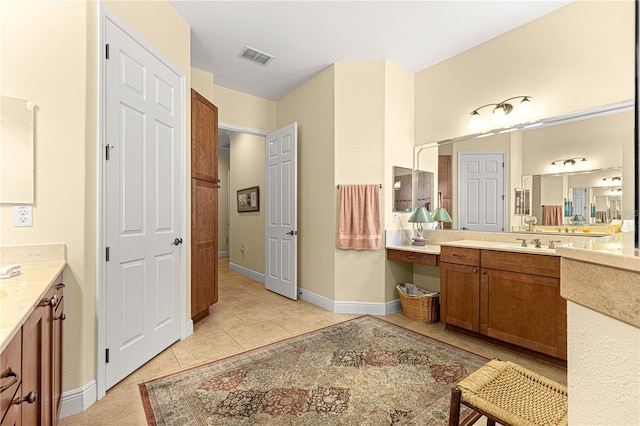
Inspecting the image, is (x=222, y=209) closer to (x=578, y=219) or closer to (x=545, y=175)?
(x=545, y=175)

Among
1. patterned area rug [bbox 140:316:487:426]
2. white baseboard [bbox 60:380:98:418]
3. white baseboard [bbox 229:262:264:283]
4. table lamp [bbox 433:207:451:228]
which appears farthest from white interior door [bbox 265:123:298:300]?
white baseboard [bbox 60:380:98:418]

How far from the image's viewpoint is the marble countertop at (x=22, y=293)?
807 mm

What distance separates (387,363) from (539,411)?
137cm

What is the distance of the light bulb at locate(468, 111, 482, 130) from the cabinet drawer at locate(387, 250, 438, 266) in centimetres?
140

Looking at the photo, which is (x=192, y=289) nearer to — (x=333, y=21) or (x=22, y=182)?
(x=22, y=182)

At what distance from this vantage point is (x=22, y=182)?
1.57 meters

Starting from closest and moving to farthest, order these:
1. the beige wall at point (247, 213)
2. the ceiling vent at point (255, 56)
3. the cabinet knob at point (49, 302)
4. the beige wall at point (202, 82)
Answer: the cabinet knob at point (49, 302), the ceiling vent at point (255, 56), the beige wall at point (202, 82), the beige wall at point (247, 213)

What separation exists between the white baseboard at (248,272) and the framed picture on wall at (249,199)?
42.4 inches

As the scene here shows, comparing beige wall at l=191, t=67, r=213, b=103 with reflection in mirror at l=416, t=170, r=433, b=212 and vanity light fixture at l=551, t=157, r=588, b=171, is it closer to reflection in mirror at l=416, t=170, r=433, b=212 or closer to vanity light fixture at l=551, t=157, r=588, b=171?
reflection in mirror at l=416, t=170, r=433, b=212

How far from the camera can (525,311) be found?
2283 mm

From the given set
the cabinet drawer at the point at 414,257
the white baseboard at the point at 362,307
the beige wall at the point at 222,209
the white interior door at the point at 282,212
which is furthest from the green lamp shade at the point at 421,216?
the beige wall at the point at 222,209

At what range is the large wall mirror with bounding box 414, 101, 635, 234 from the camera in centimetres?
227

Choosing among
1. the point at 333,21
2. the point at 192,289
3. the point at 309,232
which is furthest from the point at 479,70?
the point at 192,289

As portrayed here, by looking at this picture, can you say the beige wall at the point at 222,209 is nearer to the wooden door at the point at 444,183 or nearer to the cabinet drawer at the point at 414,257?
the cabinet drawer at the point at 414,257
